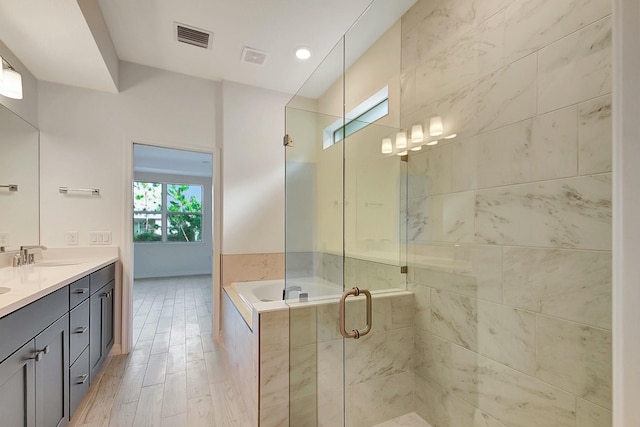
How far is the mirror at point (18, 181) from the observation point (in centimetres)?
208

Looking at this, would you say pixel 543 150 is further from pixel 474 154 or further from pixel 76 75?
pixel 76 75

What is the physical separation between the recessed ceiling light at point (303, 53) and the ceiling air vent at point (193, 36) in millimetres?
745

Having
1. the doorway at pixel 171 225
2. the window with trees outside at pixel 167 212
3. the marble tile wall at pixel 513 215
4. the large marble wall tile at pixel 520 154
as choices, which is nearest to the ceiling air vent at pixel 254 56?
the marble tile wall at pixel 513 215

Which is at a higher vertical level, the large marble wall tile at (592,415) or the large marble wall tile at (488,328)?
the large marble wall tile at (488,328)

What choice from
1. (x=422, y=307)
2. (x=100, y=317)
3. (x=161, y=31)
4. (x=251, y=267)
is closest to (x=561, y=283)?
(x=422, y=307)

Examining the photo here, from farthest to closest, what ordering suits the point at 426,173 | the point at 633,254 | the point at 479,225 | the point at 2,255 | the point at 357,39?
the point at 357,39
the point at 2,255
the point at 426,173
the point at 479,225
the point at 633,254

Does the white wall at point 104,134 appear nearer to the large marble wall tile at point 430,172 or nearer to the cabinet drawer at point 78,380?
the cabinet drawer at point 78,380

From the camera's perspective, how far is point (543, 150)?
125 centimetres

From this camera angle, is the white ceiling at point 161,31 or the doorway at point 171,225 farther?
the doorway at point 171,225

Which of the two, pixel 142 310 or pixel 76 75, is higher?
pixel 76 75

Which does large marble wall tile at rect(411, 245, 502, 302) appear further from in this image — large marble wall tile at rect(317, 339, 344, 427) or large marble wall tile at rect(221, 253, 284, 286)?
large marble wall tile at rect(221, 253, 284, 286)

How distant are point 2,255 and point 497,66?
3.38 m

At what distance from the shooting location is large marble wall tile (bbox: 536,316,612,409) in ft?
3.43

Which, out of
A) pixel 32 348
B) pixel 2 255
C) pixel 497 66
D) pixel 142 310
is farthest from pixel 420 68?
pixel 142 310
